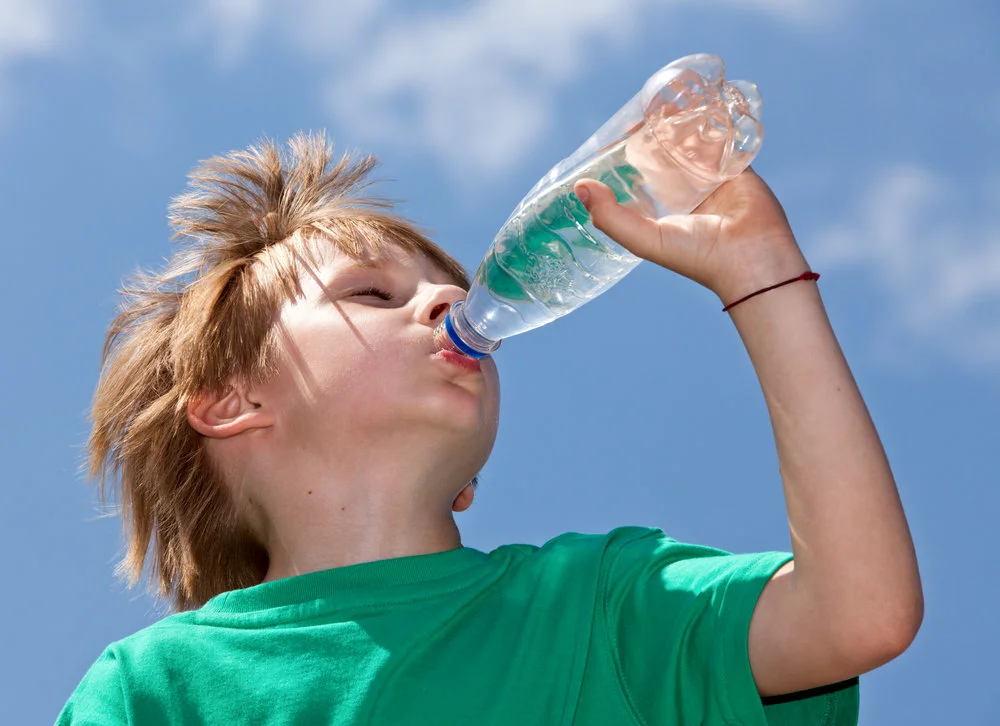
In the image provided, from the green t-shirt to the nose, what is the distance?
0.60 meters

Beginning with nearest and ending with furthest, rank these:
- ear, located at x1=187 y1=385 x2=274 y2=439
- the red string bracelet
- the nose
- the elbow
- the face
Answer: the elbow → the red string bracelet → the face → the nose → ear, located at x1=187 y1=385 x2=274 y2=439

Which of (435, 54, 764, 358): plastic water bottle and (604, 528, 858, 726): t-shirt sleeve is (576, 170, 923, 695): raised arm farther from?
(435, 54, 764, 358): plastic water bottle

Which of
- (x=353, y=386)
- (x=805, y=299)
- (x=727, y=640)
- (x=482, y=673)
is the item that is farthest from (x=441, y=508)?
(x=805, y=299)

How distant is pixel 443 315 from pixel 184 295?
3.16 ft

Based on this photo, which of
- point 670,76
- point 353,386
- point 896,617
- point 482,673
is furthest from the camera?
point 353,386

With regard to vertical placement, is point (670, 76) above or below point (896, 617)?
above

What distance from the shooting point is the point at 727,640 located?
2307 mm

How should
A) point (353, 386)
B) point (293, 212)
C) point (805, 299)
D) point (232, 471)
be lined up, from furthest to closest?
point (293, 212), point (232, 471), point (353, 386), point (805, 299)

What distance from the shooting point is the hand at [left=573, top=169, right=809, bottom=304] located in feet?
7.63

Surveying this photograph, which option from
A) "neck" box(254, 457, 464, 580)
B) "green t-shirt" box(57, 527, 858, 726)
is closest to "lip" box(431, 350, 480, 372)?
"neck" box(254, 457, 464, 580)

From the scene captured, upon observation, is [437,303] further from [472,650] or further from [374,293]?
[472,650]

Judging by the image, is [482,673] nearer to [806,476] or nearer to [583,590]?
[583,590]

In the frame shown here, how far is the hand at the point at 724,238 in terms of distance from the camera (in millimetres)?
2324

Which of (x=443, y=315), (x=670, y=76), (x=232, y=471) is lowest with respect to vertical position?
(x=232, y=471)
